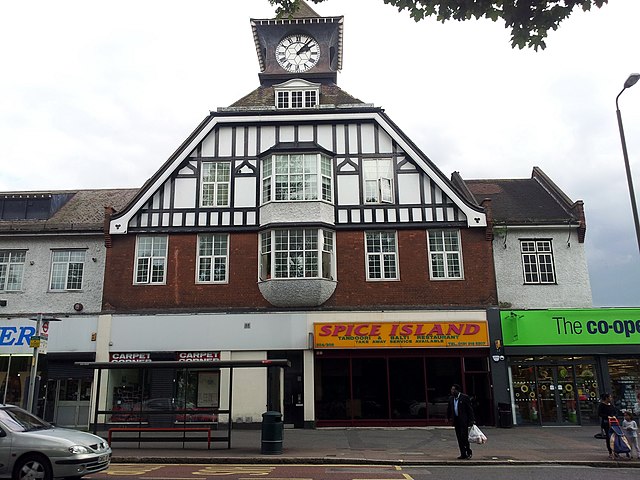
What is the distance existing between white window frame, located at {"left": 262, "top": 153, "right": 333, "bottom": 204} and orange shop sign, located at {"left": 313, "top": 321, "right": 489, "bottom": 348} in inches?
201

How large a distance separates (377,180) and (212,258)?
731 cm

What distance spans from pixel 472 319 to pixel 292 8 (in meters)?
15.9

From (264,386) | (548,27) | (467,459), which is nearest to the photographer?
(548,27)

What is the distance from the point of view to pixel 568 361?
2098 cm

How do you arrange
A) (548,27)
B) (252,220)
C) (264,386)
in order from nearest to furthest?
(548,27) < (264,386) < (252,220)

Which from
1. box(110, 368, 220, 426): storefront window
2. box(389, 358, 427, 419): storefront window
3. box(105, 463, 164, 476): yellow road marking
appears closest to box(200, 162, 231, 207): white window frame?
box(110, 368, 220, 426): storefront window

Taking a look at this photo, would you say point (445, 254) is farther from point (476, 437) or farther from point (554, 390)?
point (476, 437)

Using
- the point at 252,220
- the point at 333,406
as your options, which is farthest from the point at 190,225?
the point at 333,406

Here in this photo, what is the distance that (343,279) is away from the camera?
21672 millimetres

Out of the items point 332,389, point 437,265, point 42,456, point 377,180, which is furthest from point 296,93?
point 42,456

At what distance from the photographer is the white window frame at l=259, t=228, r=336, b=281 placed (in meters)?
21.1

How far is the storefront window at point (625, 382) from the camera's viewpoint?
68.5 ft

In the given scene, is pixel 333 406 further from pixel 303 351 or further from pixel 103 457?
pixel 103 457

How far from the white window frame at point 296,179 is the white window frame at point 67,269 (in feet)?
26.6
